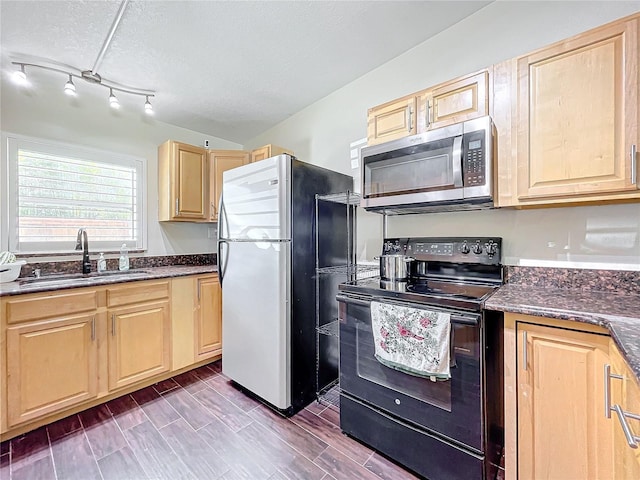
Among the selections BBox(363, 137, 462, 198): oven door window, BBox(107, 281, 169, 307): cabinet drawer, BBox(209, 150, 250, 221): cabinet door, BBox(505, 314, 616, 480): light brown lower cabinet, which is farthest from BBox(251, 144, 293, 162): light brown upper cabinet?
BBox(505, 314, 616, 480): light brown lower cabinet

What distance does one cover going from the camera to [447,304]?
4.27 feet

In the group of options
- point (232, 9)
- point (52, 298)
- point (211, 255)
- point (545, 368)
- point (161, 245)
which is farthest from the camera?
point (211, 255)

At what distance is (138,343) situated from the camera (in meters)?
2.25

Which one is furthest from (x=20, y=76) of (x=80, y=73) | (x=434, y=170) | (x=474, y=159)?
(x=474, y=159)

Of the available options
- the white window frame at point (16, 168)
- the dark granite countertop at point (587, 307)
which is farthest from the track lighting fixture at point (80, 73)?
the dark granite countertop at point (587, 307)

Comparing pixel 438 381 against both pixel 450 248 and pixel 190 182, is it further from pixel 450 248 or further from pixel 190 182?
pixel 190 182

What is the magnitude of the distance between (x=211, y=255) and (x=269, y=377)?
2.01 meters

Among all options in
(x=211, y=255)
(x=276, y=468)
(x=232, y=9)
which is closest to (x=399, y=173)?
(x=232, y=9)

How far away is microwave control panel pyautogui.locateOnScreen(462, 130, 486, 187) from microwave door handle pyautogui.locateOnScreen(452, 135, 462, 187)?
22mm

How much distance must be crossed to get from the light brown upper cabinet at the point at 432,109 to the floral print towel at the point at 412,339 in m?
1.07

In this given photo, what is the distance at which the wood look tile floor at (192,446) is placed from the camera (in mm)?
1471

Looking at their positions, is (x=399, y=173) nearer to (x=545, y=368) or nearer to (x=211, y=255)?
(x=545, y=368)

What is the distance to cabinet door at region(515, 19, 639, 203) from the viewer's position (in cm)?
115

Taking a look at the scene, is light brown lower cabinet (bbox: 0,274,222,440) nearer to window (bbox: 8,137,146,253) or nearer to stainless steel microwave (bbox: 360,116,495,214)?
window (bbox: 8,137,146,253)
